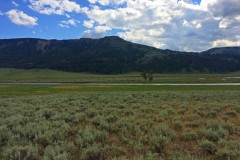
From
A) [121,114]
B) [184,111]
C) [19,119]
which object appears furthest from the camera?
[184,111]

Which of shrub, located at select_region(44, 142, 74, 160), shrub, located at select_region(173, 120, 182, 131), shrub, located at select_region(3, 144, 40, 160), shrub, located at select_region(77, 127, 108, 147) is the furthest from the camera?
shrub, located at select_region(173, 120, 182, 131)

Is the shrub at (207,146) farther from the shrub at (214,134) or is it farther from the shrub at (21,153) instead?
the shrub at (21,153)

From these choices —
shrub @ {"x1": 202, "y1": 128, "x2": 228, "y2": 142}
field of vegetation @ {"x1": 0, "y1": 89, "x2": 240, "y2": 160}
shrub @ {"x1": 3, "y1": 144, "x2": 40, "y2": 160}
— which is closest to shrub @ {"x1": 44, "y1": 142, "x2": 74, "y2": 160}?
field of vegetation @ {"x1": 0, "y1": 89, "x2": 240, "y2": 160}

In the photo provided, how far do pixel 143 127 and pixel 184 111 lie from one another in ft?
20.2

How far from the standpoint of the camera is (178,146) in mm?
10469

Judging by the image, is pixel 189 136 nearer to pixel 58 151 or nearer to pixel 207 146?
pixel 207 146

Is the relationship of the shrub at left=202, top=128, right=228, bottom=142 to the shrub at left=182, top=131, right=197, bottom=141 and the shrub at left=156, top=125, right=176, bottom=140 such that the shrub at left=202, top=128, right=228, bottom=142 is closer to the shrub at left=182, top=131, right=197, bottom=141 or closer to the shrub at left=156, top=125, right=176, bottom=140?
the shrub at left=182, top=131, right=197, bottom=141

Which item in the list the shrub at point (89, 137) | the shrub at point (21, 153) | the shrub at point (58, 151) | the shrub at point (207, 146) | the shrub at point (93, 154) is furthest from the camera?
the shrub at point (89, 137)

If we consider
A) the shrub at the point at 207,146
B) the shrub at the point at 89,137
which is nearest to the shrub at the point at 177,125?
the shrub at the point at 207,146

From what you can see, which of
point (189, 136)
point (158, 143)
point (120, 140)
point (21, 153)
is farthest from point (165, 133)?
point (21, 153)

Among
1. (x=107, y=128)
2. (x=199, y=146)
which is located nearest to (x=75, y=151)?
(x=107, y=128)

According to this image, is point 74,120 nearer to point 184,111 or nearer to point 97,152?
point 97,152

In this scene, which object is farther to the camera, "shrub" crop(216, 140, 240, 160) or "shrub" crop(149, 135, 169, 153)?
"shrub" crop(149, 135, 169, 153)

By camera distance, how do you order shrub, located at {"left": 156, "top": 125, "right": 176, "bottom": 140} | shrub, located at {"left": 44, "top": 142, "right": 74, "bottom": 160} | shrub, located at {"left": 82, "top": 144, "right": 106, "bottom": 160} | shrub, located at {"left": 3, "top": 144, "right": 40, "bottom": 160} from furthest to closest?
shrub, located at {"left": 156, "top": 125, "right": 176, "bottom": 140} → shrub, located at {"left": 82, "top": 144, "right": 106, "bottom": 160} → shrub, located at {"left": 3, "top": 144, "right": 40, "bottom": 160} → shrub, located at {"left": 44, "top": 142, "right": 74, "bottom": 160}
